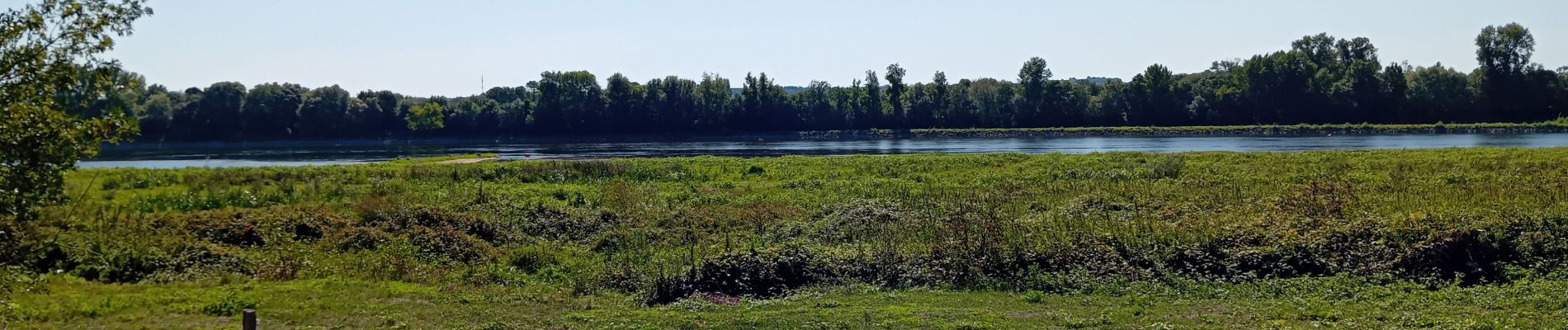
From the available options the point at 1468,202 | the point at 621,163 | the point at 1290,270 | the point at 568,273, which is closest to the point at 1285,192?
the point at 1468,202

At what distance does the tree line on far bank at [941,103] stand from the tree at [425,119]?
A: 0.86 feet

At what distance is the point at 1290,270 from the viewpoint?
17.8 m

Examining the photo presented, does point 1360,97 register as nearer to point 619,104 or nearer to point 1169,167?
point 619,104

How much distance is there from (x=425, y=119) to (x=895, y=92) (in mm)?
70313

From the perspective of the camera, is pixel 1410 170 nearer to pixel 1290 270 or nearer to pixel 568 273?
pixel 1290 270

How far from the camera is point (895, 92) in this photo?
15562 centimetres

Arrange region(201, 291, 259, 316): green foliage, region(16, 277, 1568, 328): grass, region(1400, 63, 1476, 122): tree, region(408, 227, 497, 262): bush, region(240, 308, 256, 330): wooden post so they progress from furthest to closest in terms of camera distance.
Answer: region(1400, 63, 1476, 122): tree, region(408, 227, 497, 262): bush, region(201, 291, 259, 316): green foliage, region(16, 277, 1568, 328): grass, region(240, 308, 256, 330): wooden post

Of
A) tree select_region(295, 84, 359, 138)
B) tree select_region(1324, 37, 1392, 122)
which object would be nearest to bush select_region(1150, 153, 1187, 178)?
tree select_region(1324, 37, 1392, 122)

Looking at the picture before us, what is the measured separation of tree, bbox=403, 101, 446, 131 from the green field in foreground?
119 meters

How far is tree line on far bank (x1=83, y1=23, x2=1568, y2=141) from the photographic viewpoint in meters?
126

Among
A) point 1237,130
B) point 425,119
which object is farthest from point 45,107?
point 425,119

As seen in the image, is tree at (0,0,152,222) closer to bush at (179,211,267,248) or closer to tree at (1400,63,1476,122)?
bush at (179,211,267,248)

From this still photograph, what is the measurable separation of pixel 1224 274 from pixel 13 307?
1880 centimetres

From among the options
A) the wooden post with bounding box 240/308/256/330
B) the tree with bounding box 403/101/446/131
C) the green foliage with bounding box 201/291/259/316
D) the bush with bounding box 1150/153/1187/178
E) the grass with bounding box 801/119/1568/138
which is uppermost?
the tree with bounding box 403/101/446/131
